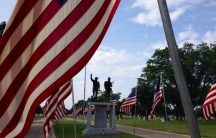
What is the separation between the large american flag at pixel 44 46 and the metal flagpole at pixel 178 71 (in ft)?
3.63

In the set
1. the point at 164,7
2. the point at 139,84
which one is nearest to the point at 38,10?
the point at 164,7

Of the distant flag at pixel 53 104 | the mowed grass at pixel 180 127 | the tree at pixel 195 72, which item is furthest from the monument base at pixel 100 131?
the tree at pixel 195 72

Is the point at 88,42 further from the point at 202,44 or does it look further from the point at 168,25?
the point at 202,44

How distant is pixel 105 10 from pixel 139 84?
94726 mm

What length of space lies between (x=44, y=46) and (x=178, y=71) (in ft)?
5.67

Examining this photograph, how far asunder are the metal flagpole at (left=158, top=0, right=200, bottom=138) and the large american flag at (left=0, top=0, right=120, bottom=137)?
3.63ft

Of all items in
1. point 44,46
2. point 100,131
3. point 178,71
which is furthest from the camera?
point 100,131

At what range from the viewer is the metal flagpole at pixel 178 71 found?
10.8 feet

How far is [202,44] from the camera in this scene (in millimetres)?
86000

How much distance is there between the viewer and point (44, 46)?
4.66 meters

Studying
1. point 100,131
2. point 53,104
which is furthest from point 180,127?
point 53,104

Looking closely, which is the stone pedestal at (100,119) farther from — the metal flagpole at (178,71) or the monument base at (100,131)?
the metal flagpole at (178,71)

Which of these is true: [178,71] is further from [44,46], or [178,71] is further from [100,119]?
[100,119]

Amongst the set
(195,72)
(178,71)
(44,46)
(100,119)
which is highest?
(195,72)
